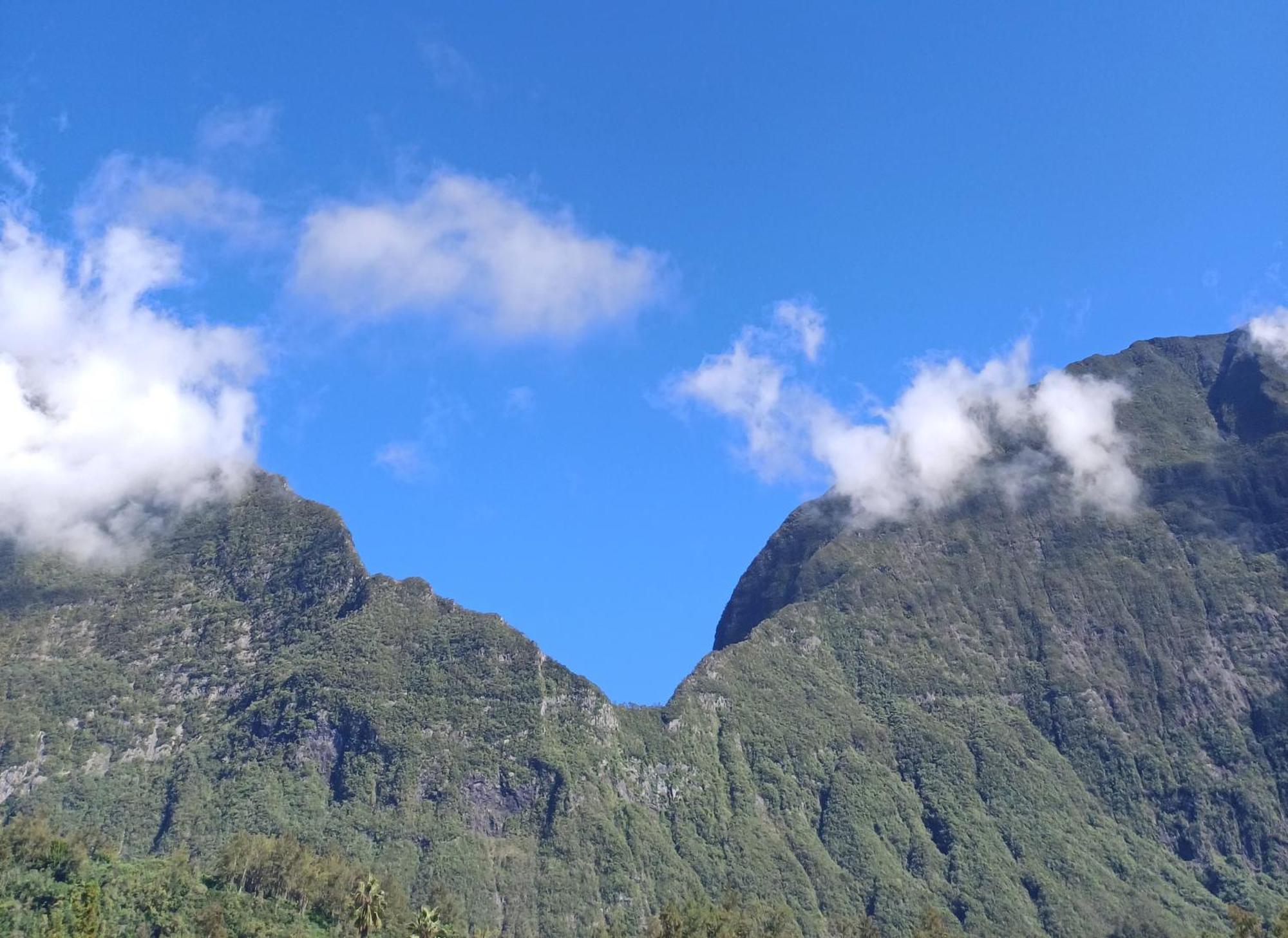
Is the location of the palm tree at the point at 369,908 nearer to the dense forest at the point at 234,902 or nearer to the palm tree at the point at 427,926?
the dense forest at the point at 234,902

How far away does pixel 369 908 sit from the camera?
148m

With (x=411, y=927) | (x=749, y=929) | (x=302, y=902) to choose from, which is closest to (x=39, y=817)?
(x=302, y=902)

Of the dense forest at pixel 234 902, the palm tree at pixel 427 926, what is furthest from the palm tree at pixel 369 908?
the palm tree at pixel 427 926

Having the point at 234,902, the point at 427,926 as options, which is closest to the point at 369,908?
the point at 427,926

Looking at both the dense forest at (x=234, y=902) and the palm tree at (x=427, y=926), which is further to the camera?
the dense forest at (x=234, y=902)

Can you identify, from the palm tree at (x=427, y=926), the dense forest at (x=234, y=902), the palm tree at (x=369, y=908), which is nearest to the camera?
the palm tree at (x=427, y=926)

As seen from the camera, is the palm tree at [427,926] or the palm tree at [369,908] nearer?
the palm tree at [427,926]

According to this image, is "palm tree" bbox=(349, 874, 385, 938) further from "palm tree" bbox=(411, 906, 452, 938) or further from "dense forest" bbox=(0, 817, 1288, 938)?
"palm tree" bbox=(411, 906, 452, 938)

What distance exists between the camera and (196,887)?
547ft

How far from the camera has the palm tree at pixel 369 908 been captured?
148m

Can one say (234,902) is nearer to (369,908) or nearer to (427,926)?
(369,908)

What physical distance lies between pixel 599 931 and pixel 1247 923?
89587 mm

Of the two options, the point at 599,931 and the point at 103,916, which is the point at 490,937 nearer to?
the point at 599,931

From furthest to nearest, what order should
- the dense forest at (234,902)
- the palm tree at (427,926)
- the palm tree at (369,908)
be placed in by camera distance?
the palm tree at (369,908)
the dense forest at (234,902)
the palm tree at (427,926)
